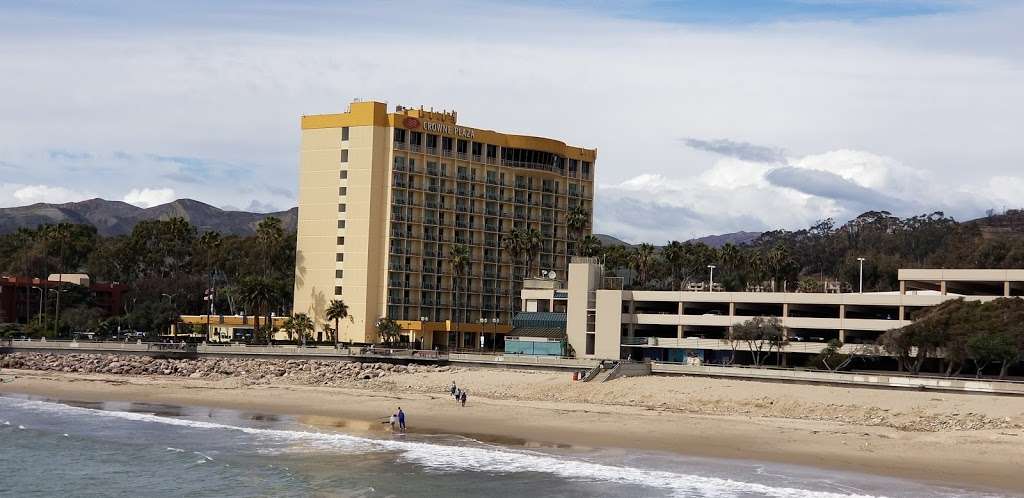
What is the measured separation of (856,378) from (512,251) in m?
61.3

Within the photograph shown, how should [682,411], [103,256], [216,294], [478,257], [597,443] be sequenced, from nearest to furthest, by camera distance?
[597,443] < [682,411] < [478,257] < [216,294] < [103,256]

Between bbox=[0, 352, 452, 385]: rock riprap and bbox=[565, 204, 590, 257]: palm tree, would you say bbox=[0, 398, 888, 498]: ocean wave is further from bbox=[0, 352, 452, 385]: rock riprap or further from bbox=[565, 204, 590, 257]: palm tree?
bbox=[565, 204, 590, 257]: palm tree

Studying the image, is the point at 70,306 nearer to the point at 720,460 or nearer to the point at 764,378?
the point at 764,378

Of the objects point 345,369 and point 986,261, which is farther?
point 986,261

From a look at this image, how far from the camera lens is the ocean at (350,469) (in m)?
46.5

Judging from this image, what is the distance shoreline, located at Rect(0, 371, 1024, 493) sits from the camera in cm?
5150

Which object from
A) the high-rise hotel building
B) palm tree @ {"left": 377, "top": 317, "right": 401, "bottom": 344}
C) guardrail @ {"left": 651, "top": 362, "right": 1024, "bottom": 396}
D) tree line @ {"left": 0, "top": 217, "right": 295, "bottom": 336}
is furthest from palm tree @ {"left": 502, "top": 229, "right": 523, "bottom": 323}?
guardrail @ {"left": 651, "top": 362, "right": 1024, "bottom": 396}

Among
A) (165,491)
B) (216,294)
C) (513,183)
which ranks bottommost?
(165,491)

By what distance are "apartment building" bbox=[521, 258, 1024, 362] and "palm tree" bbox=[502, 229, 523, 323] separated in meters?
22.6

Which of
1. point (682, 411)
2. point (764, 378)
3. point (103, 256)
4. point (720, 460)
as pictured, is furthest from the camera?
point (103, 256)

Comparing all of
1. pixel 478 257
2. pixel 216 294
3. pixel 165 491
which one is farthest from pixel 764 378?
pixel 216 294

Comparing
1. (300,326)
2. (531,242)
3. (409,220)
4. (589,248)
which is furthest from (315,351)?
(589,248)

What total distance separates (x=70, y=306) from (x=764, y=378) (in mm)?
96843

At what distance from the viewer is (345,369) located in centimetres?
9781
